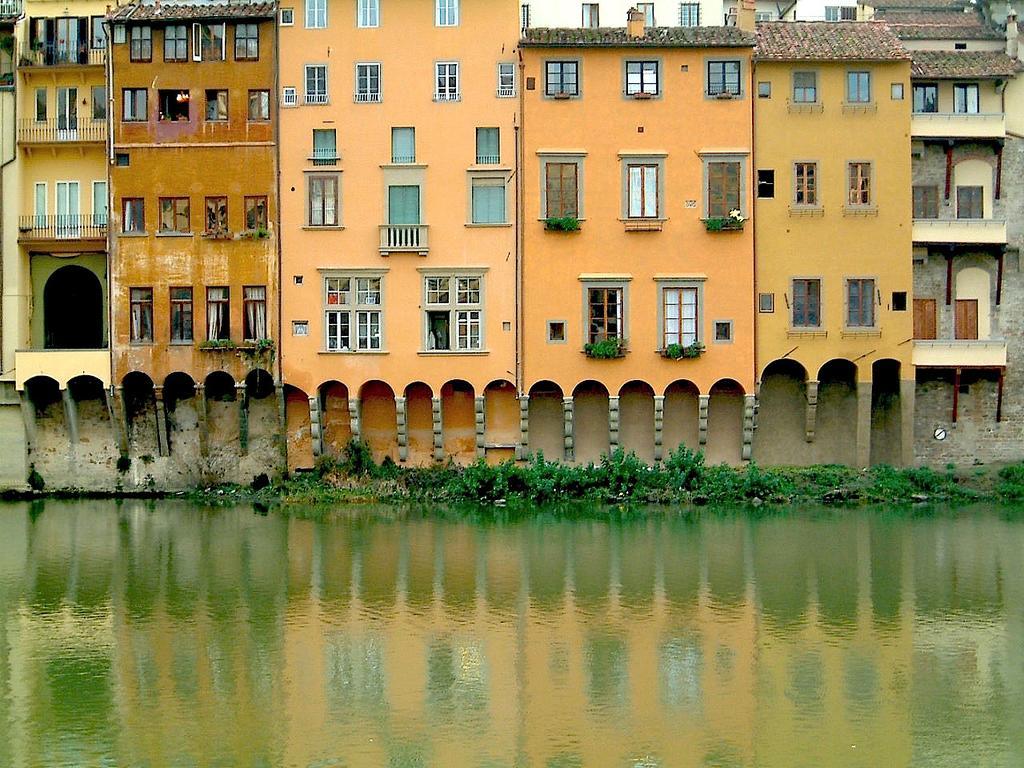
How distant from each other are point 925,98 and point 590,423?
13.5 metres

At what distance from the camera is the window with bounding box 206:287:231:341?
47.9 metres

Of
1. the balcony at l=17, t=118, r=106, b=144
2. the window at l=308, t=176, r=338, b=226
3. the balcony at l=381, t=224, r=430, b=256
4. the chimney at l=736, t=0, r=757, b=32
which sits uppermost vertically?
the chimney at l=736, t=0, r=757, b=32

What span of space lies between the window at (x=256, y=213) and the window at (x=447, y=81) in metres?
5.81

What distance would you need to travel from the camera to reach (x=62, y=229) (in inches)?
1927

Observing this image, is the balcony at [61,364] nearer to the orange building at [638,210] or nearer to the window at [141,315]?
the window at [141,315]

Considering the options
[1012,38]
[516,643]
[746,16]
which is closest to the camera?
[516,643]

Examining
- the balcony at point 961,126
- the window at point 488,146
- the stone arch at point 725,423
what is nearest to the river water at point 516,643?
the stone arch at point 725,423

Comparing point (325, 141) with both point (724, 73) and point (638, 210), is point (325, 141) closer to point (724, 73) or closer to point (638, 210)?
point (638, 210)

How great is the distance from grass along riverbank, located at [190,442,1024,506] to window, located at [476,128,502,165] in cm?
859

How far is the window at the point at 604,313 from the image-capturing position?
4731cm

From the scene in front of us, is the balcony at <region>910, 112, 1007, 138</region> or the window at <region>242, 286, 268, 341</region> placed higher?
the balcony at <region>910, 112, 1007, 138</region>

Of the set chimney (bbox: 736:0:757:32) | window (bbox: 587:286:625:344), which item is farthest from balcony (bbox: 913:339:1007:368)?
chimney (bbox: 736:0:757:32)

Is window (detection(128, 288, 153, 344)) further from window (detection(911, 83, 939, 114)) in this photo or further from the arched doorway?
window (detection(911, 83, 939, 114))

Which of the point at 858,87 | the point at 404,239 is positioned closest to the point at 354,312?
the point at 404,239
